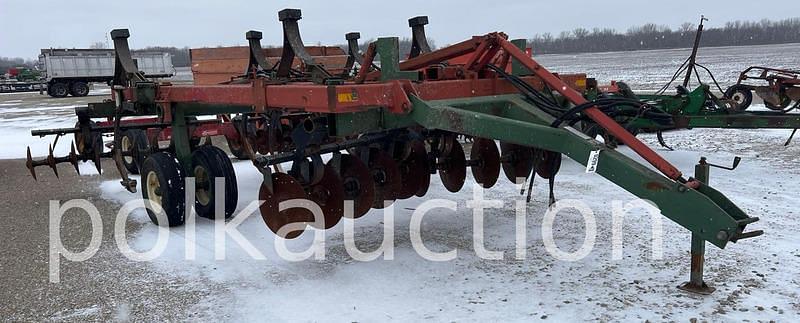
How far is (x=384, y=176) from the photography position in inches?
183

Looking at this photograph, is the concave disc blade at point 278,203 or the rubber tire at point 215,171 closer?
the concave disc blade at point 278,203

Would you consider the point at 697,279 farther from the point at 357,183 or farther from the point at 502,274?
the point at 357,183

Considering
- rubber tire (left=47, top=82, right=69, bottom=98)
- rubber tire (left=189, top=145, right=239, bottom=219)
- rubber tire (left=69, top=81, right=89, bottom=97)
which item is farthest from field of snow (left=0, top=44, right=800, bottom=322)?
rubber tire (left=69, top=81, right=89, bottom=97)

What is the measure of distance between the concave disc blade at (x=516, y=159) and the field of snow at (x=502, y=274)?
0.34 m

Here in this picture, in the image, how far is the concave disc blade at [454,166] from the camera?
500 centimetres

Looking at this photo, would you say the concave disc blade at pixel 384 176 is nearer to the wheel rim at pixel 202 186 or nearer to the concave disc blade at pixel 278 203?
the concave disc blade at pixel 278 203

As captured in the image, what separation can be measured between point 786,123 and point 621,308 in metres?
4.02

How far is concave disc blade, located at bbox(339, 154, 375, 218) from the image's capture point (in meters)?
4.31

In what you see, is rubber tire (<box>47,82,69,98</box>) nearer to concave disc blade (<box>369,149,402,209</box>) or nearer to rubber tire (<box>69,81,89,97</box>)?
rubber tire (<box>69,81,89,97</box>)

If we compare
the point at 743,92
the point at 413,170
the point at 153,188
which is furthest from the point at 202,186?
the point at 743,92

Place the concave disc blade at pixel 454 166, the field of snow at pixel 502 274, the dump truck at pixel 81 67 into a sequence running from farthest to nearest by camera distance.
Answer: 1. the dump truck at pixel 81 67
2. the concave disc blade at pixel 454 166
3. the field of snow at pixel 502 274

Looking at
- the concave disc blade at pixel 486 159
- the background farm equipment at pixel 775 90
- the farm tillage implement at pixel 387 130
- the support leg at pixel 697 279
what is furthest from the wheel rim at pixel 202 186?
the background farm equipment at pixel 775 90

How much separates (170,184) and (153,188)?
0.37 meters

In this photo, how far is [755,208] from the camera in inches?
197
